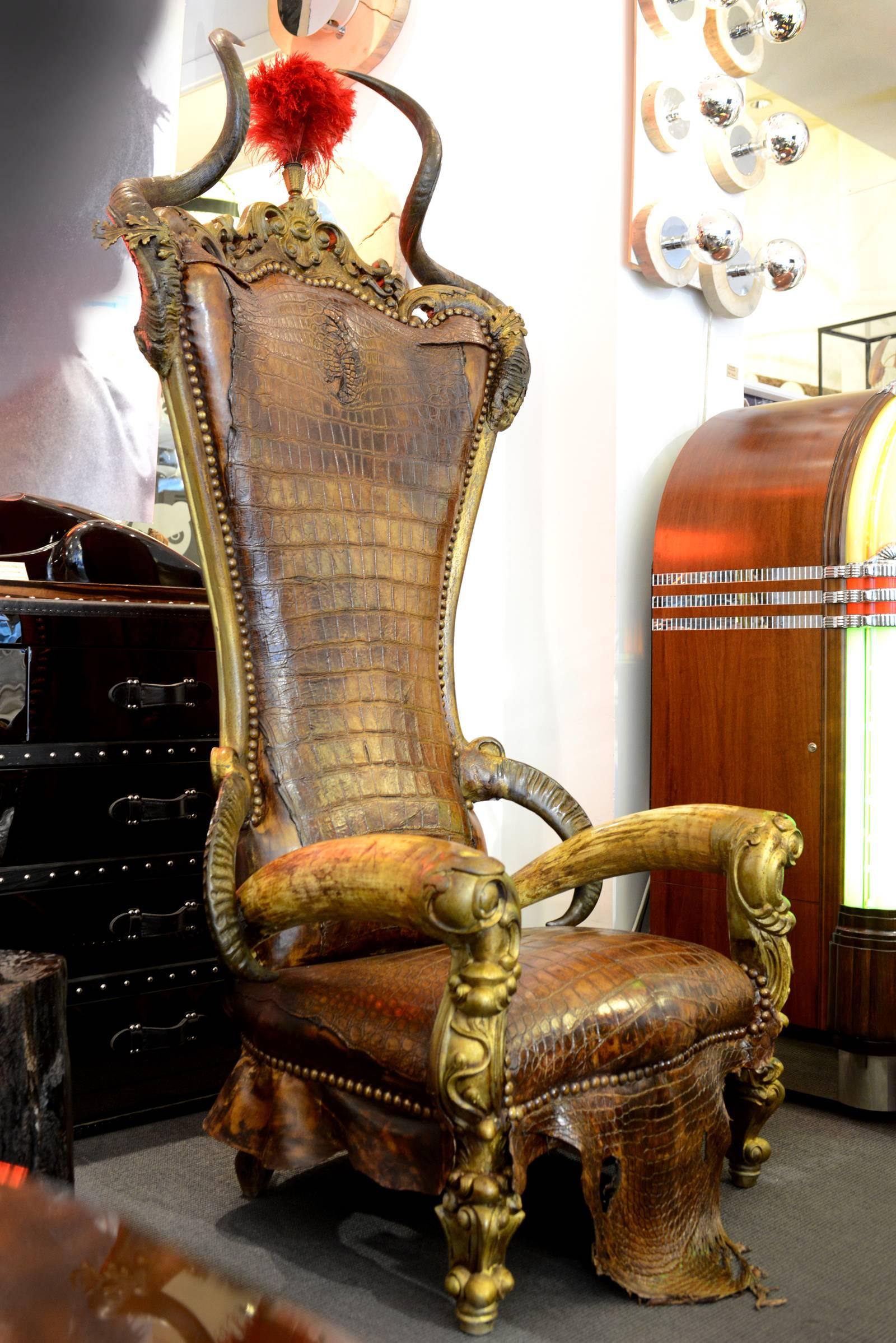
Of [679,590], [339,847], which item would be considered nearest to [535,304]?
[679,590]

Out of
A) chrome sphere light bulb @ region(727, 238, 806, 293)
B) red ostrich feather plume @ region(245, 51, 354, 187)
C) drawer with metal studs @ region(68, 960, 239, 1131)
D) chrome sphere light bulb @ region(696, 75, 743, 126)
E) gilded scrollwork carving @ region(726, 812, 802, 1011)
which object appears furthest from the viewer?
chrome sphere light bulb @ region(727, 238, 806, 293)

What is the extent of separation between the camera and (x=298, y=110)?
208 centimetres

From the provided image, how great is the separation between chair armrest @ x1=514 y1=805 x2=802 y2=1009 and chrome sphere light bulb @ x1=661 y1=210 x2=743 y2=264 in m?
1.60

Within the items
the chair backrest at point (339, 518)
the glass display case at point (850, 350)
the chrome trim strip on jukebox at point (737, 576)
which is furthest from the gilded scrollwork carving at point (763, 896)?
the glass display case at point (850, 350)

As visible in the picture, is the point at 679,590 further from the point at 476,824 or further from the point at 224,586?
the point at 224,586

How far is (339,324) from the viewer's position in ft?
6.84

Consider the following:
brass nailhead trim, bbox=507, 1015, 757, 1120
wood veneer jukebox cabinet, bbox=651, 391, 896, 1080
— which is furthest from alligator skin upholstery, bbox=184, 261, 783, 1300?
wood veneer jukebox cabinet, bbox=651, 391, 896, 1080

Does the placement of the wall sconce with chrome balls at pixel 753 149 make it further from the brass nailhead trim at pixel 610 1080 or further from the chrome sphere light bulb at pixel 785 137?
the brass nailhead trim at pixel 610 1080

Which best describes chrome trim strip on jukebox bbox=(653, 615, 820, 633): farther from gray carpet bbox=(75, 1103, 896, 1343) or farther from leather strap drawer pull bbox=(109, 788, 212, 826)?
leather strap drawer pull bbox=(109, 788, 212, 826)

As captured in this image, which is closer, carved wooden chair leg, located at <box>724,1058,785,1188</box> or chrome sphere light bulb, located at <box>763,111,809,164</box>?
carved wooden chair leg, located at <box>724,1058,785,1188</box>

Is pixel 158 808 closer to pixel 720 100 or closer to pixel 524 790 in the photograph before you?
pixel 524 790

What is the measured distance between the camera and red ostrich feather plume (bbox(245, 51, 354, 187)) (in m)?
2.08

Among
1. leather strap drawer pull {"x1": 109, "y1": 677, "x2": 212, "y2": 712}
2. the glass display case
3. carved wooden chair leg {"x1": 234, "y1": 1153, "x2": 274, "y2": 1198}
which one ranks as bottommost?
carved wooden chair leg {"x1": 234, "y1": 1153, "x2": 274, "y2": 1198}

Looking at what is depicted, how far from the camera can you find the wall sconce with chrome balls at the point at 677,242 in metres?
2.88
